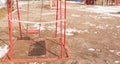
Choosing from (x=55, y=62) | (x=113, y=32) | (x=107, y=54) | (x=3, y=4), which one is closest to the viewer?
(x=55, y=62)

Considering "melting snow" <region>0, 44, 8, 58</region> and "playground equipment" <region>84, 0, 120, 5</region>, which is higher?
"playground equipment" <region>84, 0, 120, 5</region>

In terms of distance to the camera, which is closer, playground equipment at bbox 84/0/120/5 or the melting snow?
the melting snow

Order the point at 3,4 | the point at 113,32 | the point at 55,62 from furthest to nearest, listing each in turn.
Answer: the point at 3,4, the point at 113,32, the point at 55,62

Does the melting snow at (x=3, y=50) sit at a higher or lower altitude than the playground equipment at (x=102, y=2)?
lower

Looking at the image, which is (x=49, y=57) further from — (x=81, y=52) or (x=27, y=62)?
(x=81, y=52)

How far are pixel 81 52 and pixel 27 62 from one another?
84.2 inches

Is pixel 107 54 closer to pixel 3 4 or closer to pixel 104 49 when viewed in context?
pixel 104 49

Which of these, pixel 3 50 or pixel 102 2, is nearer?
pixel 3 50

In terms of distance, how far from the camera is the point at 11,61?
21.8 feet

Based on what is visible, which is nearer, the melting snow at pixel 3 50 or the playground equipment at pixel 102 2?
the melting snow at pixel 3 50

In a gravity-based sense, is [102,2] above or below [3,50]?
above

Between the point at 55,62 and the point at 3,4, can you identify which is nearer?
the point at 55,62

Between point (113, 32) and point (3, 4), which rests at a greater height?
point (3, 4)

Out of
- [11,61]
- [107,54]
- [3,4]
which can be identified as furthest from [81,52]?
[3,4]
